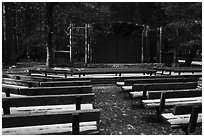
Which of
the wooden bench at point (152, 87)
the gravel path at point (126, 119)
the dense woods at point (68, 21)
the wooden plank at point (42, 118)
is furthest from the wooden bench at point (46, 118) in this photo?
the dense woods at point (68, 21)

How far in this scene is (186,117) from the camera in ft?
14.2

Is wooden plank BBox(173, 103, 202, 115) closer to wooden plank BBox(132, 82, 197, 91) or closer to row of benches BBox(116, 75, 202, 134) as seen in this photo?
row of benches BBox(116, 75, 202, 134)

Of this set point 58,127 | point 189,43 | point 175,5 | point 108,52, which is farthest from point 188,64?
point 58,127

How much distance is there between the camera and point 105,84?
1090cm

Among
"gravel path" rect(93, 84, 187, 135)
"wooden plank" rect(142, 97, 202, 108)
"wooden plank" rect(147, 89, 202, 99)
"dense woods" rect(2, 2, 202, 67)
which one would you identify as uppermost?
"dense woods" rect(2, 2, 202, 67)

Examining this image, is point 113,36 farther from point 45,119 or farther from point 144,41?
point 45,119

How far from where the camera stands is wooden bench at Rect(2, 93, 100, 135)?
10.4 ft

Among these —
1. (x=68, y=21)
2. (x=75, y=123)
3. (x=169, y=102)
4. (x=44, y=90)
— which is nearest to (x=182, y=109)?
(x=169, y=102)

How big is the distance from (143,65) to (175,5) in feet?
16.6

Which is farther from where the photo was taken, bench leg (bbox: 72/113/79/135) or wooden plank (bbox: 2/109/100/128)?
bench leg (bbox: 72/113/79/135)

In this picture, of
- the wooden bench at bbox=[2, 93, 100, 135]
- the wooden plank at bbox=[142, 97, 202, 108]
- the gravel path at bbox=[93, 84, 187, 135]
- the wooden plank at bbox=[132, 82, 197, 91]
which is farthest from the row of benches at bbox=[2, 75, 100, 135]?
the wooden plank at bbox=[132, 82, 197, 91]

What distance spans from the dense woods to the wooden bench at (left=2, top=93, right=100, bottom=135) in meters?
12.2

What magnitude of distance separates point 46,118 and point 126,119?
2.79 meters

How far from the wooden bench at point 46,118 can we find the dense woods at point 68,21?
12.2 metres
